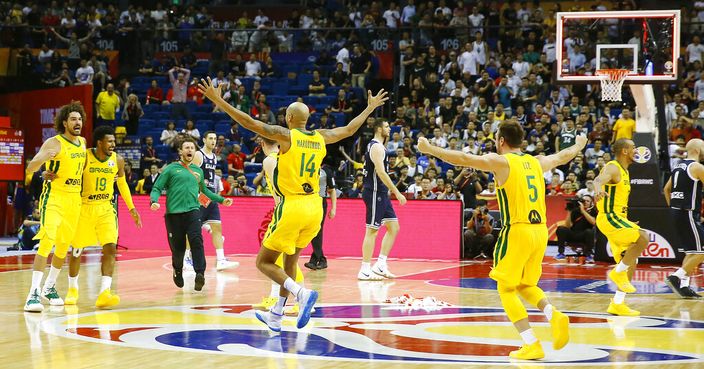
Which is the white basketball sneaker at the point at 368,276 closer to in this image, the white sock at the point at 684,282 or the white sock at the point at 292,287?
the white sock at the point at 684,282

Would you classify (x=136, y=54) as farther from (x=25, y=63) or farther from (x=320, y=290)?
(x=320, y=290)

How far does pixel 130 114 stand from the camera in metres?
25.9

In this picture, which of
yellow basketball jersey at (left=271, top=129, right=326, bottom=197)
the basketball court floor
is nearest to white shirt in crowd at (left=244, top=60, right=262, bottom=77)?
the basketball court floor

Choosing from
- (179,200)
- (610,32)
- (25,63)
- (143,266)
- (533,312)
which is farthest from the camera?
(25,63)

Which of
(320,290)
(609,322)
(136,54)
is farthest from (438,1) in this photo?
(609,322)

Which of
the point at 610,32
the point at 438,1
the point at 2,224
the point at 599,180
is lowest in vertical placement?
the point at 2,224

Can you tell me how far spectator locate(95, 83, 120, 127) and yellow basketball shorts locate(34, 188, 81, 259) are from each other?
15.8 m

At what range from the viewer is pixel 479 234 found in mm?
18109

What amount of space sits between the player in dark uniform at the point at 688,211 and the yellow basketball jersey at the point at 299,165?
5488 mm

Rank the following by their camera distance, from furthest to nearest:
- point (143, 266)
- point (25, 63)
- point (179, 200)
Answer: point (25, 63), point (143, 266), point (179, 200)

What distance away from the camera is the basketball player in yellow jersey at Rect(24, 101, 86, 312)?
34.2 ft

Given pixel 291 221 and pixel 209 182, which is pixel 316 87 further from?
pixel 291 221

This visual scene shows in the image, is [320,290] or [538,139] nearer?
[320,290]

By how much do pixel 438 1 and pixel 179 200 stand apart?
58.7 ft
